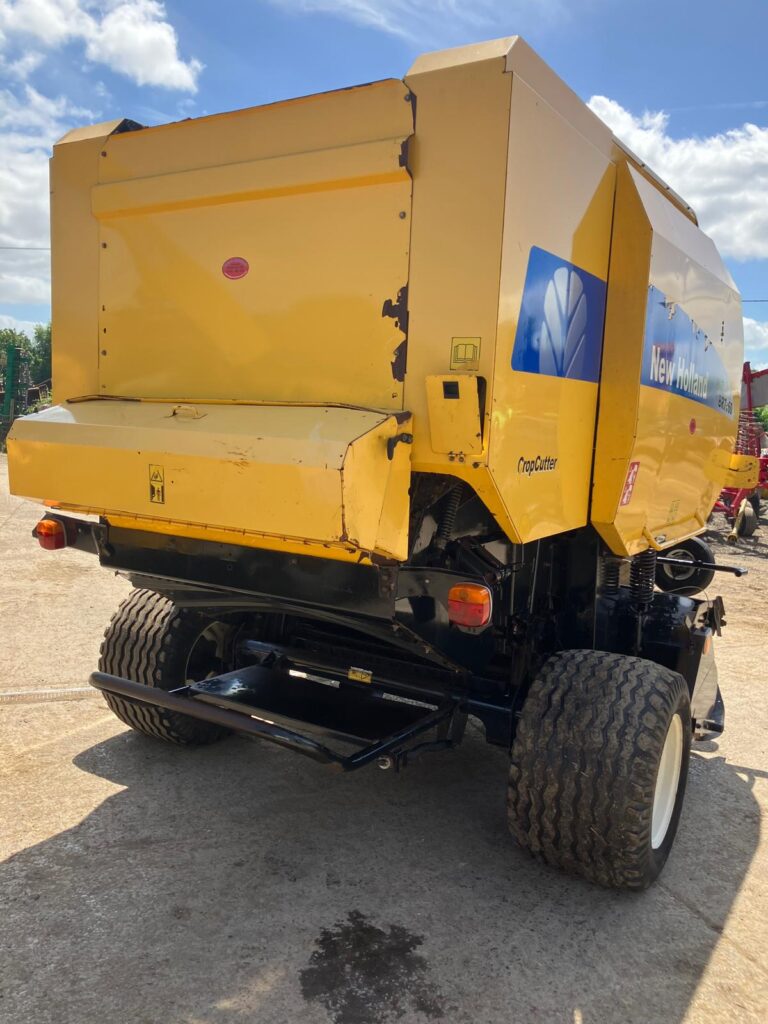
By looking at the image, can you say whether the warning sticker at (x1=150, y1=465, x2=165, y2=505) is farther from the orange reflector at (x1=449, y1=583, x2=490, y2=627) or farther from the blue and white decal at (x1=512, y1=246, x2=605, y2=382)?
the blue and white decal at (x1=512, y1=246, x2=605, y2=382)

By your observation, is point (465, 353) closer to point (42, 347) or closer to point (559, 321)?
point (559, 321)

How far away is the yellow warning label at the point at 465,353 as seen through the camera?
251cm

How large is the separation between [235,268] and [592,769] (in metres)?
2.24

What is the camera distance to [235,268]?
9.75ft

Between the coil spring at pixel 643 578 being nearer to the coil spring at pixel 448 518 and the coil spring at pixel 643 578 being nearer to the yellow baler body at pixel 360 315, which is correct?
the yellow baler body at pixel 360 315

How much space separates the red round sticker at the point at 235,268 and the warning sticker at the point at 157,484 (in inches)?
30.9

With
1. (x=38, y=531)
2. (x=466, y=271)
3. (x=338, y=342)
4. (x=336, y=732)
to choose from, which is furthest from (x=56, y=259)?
(x=336, y=732)

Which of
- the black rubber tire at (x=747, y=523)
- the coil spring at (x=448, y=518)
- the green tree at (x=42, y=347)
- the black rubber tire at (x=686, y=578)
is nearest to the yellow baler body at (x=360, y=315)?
the coil spring at (x=448, y=518)

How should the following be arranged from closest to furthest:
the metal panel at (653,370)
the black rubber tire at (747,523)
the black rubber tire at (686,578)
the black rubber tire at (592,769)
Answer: the black rubber tire at (592,769) → the metal panel at (653,370) → the black rubber tire at (686,578) → the black rubber tire at (747,523)

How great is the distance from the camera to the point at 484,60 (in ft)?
8.18

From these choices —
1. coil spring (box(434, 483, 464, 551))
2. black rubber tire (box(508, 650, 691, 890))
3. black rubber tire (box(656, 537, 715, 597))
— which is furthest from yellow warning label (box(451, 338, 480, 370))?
black rubber tire (box(656, 537, 715, 597))

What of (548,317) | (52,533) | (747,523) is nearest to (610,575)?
(548,317)

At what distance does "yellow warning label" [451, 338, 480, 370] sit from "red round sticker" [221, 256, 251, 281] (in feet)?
2.96

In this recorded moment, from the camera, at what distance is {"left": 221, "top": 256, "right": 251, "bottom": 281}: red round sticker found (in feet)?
9.70
